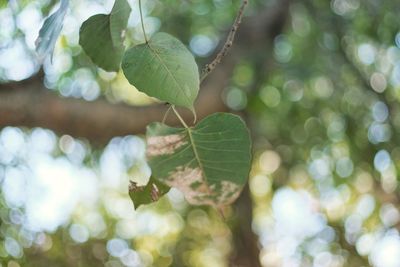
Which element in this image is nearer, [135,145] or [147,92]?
[147,92]

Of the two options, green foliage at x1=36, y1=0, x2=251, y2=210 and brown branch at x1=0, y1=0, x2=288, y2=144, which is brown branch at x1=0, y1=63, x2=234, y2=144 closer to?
brown branch at x1=0, y1=0, x2=288, y2=144

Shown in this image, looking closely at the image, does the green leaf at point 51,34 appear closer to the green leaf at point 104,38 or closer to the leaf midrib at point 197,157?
the green leaf at point 104,38

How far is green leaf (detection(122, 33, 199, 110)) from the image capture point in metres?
0.67

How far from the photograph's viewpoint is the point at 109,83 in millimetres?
2916

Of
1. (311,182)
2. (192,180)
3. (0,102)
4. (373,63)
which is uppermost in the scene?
(192,180)

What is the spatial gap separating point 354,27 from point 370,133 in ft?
Result: 1.50

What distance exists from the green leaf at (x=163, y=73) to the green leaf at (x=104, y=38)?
91mm

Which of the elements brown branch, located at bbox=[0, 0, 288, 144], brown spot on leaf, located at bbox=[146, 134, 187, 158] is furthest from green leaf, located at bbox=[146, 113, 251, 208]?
brown branch, located at bbox=[0, 0, 288, 144]

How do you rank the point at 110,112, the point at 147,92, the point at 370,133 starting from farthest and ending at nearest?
the point at 370,133
the point at 110,112
the point at 147,92

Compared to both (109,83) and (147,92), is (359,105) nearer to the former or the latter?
(109,83)

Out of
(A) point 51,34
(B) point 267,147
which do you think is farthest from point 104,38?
(B) point 267,147

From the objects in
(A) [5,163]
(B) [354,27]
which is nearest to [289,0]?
(B) [354,27]

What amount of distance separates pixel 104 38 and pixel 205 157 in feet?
0.69

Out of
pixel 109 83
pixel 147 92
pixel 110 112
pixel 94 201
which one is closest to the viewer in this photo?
pixel 147 92
